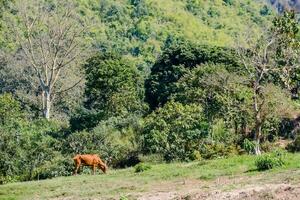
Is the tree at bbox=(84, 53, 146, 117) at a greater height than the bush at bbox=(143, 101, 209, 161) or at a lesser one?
greater

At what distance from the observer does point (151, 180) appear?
2027 cm

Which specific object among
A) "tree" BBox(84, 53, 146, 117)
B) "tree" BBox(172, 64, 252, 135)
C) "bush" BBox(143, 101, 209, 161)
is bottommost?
"bush" BBox(143, 101, 209, 161)

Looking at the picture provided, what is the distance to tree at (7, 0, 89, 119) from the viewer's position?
53.6 m

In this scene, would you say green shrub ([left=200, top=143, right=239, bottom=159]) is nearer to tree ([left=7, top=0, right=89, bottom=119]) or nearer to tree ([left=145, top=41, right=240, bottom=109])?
tree ([left=145, top=41, right=240, bottom=109])

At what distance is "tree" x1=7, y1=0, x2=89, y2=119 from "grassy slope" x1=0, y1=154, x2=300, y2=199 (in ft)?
99.6

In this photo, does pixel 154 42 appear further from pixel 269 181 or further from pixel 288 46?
pixel 269 181

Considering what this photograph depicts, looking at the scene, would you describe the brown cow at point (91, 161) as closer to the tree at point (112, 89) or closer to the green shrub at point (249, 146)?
the green shrub at point (249, 146)

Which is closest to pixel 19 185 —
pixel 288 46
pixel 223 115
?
pixel 223 115

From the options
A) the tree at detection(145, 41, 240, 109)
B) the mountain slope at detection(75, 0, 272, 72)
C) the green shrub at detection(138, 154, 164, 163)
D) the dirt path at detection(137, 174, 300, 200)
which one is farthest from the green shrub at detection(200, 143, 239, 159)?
the mountain slope at detection(75, 0, 272, 72)

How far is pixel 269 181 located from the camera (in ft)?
53.7

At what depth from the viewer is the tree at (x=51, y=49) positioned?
5359 cm

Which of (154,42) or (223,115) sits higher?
(154,42)

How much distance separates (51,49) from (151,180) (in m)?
37.3

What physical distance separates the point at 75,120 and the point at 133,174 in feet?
62.8
